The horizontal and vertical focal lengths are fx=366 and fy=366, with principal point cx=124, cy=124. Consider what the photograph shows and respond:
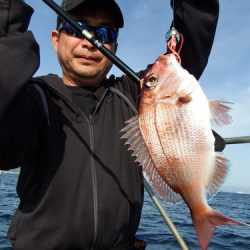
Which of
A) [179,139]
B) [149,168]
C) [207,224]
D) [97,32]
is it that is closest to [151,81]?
[179,139]

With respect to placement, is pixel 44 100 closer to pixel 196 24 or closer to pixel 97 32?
pixel 97 32

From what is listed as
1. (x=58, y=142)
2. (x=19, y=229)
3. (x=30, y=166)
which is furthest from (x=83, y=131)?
(x=19, y=229)

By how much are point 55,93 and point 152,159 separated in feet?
3.78

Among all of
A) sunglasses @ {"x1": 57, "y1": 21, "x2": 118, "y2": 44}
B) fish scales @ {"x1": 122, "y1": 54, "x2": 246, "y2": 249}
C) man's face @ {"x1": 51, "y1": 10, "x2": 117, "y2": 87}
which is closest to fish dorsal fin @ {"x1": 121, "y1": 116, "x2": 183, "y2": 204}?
fish scales @ {"x1": 122, "y1": 54, "x2": 246, "y2": 249}

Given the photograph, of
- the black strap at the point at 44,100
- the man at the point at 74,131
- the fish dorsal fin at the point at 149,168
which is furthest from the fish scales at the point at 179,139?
the black strap at the point at 44,100

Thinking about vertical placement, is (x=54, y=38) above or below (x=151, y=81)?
above

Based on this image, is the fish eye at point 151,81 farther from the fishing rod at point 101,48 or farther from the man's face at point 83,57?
the man's face at point 83,57

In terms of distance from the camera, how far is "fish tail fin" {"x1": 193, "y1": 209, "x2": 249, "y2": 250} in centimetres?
227

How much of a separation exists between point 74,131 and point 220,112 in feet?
4.14

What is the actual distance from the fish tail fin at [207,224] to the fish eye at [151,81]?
38.3 inches

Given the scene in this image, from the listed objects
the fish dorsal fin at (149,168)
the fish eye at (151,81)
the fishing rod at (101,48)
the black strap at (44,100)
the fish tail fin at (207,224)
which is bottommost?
the fish tail fin at (207,224)

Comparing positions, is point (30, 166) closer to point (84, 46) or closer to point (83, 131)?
point (83, 131)

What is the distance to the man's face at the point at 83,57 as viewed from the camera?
3.30m

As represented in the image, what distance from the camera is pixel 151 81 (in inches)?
106
